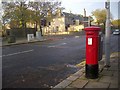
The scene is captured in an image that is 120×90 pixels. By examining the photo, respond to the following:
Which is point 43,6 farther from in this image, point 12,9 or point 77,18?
point 77,18

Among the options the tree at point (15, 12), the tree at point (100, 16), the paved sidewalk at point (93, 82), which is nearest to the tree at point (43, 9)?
the tree at point (15, 12)

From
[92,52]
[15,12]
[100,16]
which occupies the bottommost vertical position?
[92,52]

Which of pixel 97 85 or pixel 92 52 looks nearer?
pixel 97 85

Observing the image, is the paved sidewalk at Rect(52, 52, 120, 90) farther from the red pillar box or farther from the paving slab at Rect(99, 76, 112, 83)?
the red pillar box

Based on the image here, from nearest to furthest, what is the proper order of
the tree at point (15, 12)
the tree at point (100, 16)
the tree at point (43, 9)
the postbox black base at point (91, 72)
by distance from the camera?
the postbox black base at point (91, 72)
the tree at point (15, 12)
the tree at point (43, 9)
the tree at point (100, 16)

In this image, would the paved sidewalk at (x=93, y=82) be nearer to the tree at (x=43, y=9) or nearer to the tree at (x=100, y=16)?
the tree at (x=43, y=9)

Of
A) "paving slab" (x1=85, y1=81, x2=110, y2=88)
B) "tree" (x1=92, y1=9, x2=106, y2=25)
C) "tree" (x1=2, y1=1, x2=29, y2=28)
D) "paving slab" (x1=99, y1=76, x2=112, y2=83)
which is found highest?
"tree" (x1=92, y1=9, x2=106, y2=25)

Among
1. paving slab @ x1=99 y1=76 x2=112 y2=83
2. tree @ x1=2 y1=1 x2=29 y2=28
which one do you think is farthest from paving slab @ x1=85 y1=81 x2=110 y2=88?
tree @ x1=2 y1=1 x2=29 y2=28

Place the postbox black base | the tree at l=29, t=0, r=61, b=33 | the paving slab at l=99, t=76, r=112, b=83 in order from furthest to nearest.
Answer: the tree at l=29, t=0, r=61, b=33, the postbox black base, the paving slab at l=99, t=76, r=112, b=83

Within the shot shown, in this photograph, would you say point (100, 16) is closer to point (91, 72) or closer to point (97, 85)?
point (91, 72)

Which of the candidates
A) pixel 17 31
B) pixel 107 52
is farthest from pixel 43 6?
pixel 107 52

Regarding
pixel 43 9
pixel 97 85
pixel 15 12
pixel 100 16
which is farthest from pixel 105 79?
pixel 100 16

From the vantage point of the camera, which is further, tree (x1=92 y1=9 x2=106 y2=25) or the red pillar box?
tree (x1=92 y1=9 x2=106 y2=25)

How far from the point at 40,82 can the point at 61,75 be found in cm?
125
